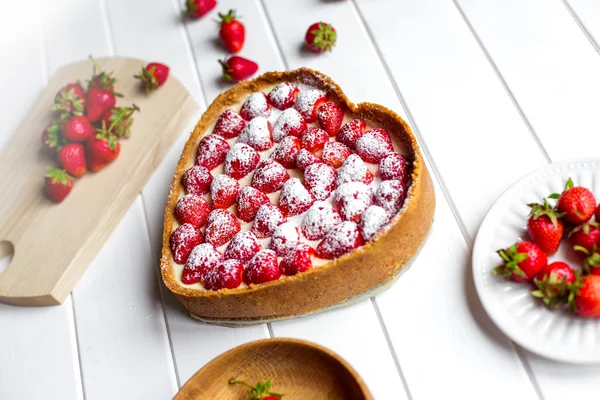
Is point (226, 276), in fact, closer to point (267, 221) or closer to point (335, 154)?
point (267, 221)

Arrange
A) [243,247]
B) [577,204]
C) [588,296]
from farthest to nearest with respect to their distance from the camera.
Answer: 1. [243,247]
2. [577,204]
3. [588,296]

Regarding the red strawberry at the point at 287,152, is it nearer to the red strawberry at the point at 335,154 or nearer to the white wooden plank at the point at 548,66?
the red strawberry at the point at 335,154

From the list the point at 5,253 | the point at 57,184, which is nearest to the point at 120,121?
the point at 57,184

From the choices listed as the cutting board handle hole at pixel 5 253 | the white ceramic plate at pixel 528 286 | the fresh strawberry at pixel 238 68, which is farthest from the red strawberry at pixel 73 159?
the white ceramic plate at pixel 528 286

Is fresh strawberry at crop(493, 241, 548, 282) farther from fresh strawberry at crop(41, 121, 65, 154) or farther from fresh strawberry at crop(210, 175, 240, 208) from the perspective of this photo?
fresh strawberry at crop(41, 121, 65, 154)

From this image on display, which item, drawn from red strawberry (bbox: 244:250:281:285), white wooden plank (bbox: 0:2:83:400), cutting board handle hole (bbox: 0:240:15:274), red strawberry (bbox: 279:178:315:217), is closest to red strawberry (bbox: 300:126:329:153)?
red strawberry (bbox: 279:178:315:217)

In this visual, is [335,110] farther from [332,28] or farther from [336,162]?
[332,28]
